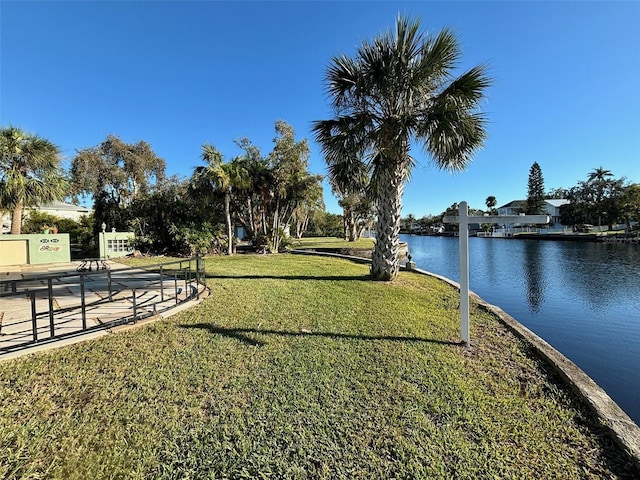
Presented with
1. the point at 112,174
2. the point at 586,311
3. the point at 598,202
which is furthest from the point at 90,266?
the point at 598,202

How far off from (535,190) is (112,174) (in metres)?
65.0

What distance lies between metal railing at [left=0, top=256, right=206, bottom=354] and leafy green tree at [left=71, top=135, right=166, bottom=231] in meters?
13.9

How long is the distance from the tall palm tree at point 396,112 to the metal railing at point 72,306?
5014mm

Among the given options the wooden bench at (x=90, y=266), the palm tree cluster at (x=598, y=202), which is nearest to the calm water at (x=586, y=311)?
the wooden bench at (x=90, y=266)

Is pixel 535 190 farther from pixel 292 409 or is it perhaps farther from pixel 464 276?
pixel 292 409

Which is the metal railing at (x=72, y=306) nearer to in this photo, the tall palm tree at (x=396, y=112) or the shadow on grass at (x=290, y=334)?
the shadow on grass at (x=290, y=334)

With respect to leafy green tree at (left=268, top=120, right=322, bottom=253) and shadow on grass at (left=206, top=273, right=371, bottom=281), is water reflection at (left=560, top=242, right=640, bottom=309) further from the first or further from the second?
leafy green tree at (left=268, top=120, right=322, bottom=253)

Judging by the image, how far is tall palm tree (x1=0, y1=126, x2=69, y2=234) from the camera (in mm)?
13000

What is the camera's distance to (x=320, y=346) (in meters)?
3.90

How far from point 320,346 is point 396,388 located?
121 cm

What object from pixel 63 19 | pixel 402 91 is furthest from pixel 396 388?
pixel 63 19

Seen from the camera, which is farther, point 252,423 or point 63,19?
point 63,19

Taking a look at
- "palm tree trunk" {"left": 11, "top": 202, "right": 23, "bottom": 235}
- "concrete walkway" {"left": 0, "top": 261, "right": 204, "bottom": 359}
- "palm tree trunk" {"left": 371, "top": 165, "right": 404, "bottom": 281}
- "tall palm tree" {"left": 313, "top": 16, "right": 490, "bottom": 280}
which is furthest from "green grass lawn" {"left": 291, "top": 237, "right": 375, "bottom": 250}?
"palm tree trunk" {"left": 11, "top": 202, "right": 23, "bottom": 235}

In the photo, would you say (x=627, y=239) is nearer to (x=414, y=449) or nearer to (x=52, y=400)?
(x=414, y=449)
